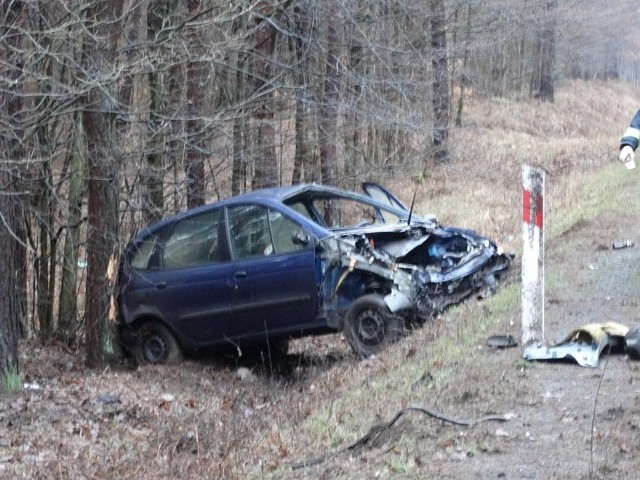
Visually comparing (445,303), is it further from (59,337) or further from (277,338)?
(59,337)

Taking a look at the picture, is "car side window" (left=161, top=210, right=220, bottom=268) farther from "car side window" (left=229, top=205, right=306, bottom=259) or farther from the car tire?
the car tire

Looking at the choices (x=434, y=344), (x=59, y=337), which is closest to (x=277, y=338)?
(x=434, y=344)

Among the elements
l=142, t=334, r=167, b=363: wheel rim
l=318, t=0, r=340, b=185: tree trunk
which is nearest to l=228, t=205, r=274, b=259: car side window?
l=142, t=334, r=167, b=363: wheel rim

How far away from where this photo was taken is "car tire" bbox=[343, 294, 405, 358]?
33.0 feet

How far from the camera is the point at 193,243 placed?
11.4 m

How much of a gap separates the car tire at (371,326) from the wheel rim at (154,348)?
243cm

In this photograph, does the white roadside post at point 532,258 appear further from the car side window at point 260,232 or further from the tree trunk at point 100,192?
the tree trunk at point 100,192

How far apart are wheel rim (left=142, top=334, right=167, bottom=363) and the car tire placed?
2.43 m

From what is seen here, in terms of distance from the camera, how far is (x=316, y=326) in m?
10.6

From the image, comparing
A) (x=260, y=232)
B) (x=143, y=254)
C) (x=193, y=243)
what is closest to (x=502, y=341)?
(x=260, y=232)

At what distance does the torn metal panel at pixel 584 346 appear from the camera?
7.19 metres

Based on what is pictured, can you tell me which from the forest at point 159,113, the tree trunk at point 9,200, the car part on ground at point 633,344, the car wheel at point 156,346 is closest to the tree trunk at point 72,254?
the forest at point 159,113

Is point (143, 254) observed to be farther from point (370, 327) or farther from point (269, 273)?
point (370, 327)

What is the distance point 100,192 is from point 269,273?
2.54 m
